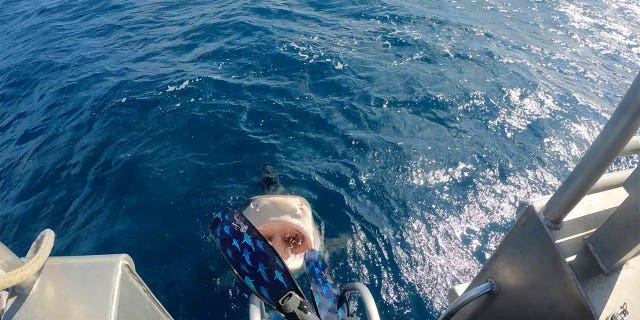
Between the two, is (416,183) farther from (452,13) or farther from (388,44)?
(452,13)

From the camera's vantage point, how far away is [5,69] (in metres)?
11.1

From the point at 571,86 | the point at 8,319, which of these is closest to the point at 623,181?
the point at 8,319

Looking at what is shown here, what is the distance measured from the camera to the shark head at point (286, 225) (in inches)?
211

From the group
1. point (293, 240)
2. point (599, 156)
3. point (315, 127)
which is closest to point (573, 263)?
point (599, 156)

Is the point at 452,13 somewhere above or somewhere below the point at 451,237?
above

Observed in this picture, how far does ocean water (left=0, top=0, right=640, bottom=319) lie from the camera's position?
19.7 feet

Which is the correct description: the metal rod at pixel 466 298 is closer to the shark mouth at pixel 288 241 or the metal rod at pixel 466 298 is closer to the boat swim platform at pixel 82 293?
the boat swim platform at pixel 82 293

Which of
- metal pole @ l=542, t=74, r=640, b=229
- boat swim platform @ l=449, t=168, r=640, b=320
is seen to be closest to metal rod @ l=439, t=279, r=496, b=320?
boat swim platform @ l=449, t=168, r=640, b=320

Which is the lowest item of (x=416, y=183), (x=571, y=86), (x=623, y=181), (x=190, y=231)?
(x=190, y=231)

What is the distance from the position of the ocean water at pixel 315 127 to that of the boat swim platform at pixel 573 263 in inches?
135

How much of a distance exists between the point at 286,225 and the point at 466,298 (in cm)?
362

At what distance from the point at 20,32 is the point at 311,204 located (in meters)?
13.1

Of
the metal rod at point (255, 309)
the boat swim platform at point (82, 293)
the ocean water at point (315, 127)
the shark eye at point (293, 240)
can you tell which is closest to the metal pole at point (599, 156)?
the boat swim platform at point (82, 293)

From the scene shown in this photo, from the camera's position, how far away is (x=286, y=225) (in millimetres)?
5402
